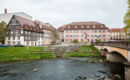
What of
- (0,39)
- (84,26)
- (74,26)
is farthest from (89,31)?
(0,39)

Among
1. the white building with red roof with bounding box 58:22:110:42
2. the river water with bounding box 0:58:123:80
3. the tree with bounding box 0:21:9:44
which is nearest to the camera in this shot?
the river water with bounding box 0:58:123:80

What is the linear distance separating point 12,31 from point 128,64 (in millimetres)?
51270

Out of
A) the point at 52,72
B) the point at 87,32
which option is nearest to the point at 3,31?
the point at 52,72

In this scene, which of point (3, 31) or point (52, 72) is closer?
point (52, 72)

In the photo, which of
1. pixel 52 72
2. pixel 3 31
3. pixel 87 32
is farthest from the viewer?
pixel 87 32

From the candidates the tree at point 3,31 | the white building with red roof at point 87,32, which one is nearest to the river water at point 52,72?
the tree at point 3,31

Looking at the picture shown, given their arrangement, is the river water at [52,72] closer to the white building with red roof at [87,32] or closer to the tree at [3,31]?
the tree at [3,31]

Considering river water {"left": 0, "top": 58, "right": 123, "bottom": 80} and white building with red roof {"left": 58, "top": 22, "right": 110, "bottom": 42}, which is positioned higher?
white building with red roof {"left": 58, "top": 22, "right": 110, "bottom": 42}

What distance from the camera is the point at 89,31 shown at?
69.8 meters

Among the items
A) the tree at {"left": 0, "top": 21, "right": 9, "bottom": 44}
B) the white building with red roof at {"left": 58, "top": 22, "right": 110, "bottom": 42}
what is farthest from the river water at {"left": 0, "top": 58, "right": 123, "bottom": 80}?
the white building with red roof at {"left": 58, "top": 22, "right": 110, "bottom": 42}

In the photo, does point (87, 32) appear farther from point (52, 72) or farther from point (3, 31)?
point (52, 72)

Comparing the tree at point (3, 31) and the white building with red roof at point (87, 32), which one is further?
the white building with red roof at point (87, 32)

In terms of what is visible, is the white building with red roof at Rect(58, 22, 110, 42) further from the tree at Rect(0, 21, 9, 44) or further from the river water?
the river water

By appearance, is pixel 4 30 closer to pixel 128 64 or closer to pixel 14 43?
pixel 14 43
